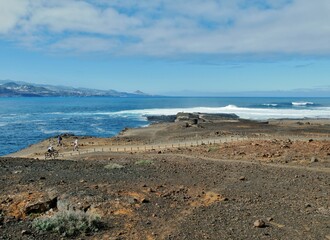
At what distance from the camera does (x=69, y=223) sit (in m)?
9.77

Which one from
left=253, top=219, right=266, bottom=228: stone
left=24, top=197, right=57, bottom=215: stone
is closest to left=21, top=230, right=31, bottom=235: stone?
left=24, top=197, right=57, bottom=215: stone

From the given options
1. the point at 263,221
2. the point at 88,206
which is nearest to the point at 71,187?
the point at 88,206

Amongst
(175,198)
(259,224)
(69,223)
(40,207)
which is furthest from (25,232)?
(259,224)

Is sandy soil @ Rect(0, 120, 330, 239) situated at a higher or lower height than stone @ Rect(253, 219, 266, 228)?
lower

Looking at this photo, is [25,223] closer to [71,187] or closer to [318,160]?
[71,187]

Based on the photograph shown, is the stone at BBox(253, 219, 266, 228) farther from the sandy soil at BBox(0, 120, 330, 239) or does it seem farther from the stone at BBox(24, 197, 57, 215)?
the stone at BBox(24, 197, 57, 215)

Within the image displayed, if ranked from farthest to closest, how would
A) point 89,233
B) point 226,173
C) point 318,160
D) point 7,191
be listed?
point 318,160
point 226,173
point 7,191
point 89,233

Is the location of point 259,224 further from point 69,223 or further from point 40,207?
point 40,207

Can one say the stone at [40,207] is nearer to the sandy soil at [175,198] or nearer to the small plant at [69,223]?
the sandy soil at [175,198]

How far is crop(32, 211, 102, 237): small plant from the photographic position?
9711 millimetres

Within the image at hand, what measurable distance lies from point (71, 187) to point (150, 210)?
11.3 feet

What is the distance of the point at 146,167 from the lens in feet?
61.2

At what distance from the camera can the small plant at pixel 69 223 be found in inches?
382

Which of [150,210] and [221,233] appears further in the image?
[150,210]
